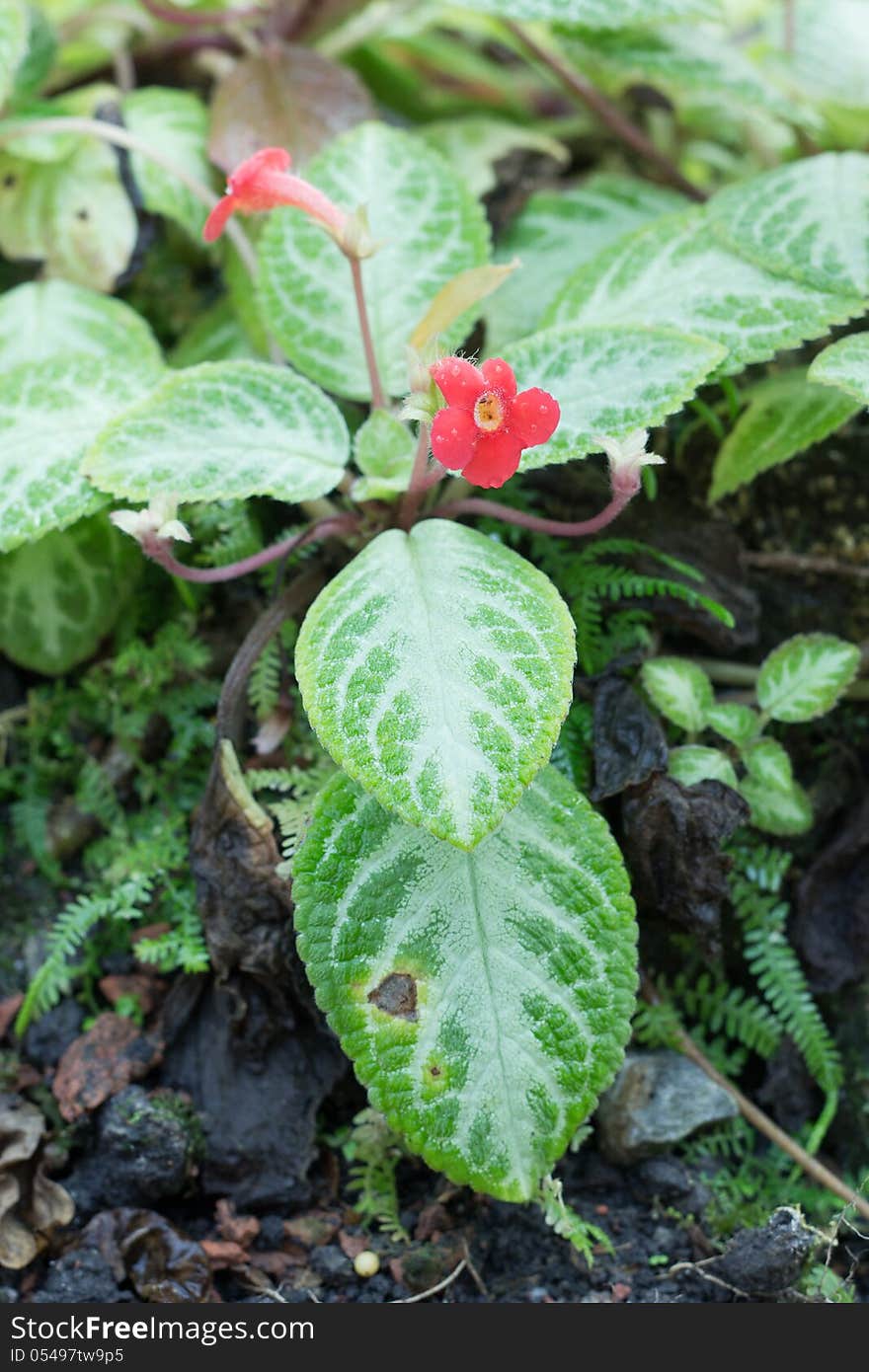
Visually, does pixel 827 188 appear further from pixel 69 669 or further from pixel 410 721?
pixel 69 669

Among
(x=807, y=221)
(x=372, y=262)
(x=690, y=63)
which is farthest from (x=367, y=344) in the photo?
(x=690, y=63)

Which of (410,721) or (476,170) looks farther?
(476,170)

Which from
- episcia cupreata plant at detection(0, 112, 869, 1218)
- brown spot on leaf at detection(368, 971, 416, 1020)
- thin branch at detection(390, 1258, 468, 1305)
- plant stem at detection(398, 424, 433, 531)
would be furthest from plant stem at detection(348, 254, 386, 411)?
thin branch at detection(390, 1258, 468, 1305)

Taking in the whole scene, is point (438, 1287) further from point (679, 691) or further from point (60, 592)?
point (60, 592)

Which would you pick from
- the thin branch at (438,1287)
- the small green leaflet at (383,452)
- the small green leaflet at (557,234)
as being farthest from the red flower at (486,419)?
the thin branch at (438,1287)

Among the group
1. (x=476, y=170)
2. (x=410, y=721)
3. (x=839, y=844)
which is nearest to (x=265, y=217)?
(x=476, y=170)

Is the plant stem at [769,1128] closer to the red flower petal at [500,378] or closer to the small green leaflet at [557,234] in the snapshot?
the red flower petal at [500,378]
